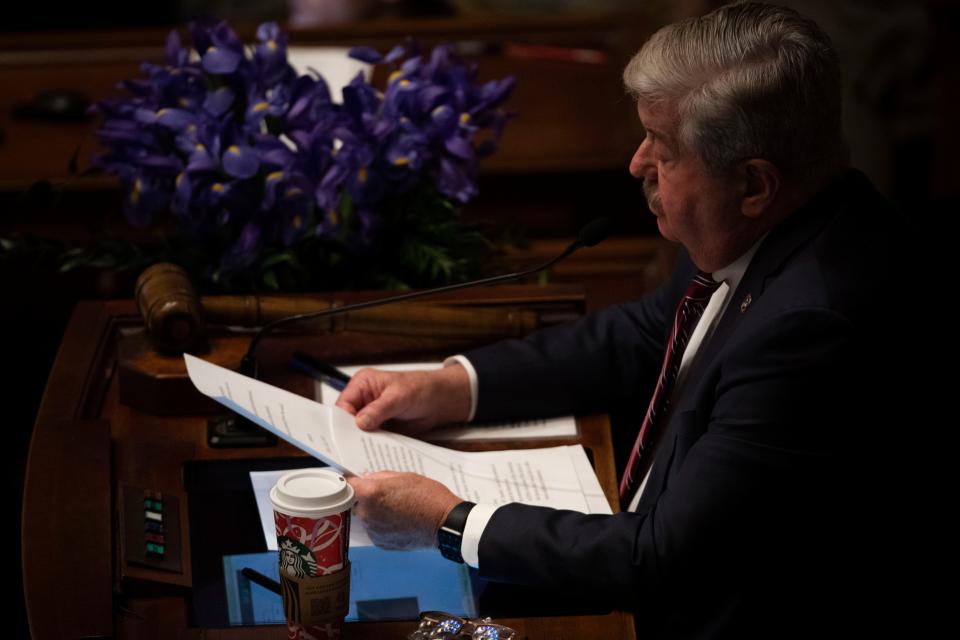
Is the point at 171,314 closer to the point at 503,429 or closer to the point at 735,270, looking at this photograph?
the point at 503,429

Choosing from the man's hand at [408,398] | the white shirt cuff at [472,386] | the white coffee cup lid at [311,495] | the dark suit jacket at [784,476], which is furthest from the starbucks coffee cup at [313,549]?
the white shirt cuff at [472,386]

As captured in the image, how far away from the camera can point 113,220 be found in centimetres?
322

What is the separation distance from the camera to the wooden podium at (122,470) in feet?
4.23

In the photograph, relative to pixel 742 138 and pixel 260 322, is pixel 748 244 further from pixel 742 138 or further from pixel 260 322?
pixel 260 322

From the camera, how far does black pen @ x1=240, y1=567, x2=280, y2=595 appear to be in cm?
136

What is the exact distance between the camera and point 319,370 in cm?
186

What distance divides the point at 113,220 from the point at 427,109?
1445mm

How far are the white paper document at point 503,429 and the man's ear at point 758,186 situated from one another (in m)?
0.46

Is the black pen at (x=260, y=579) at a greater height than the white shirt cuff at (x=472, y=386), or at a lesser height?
lesser

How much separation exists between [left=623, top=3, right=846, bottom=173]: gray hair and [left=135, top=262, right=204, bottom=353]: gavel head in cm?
72

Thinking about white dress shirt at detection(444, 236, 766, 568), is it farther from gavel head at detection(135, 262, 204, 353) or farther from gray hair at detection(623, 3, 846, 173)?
gavel head at detection(135, 262, 204, 353)

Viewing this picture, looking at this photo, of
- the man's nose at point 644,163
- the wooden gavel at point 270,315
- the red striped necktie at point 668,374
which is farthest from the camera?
the wooden gavel at point 270,315

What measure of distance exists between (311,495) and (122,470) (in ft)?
1.51

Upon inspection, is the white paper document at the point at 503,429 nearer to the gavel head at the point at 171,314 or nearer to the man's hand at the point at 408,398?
the man's hand at the point at 408,398
